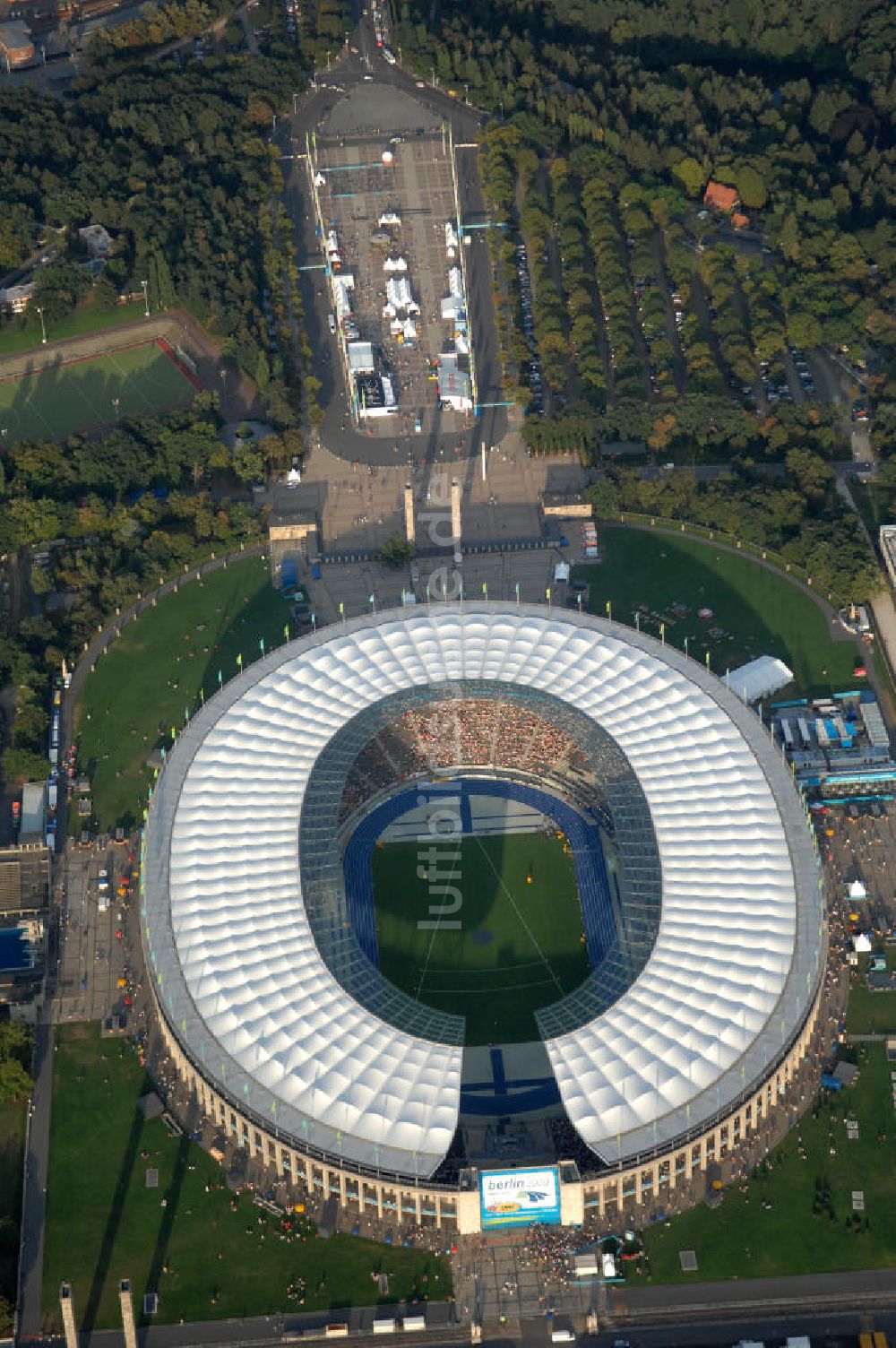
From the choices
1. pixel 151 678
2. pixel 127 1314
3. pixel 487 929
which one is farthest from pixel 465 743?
pixel 127 1314

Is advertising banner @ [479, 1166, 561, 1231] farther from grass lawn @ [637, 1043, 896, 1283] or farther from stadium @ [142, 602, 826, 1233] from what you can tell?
grass lawn @ [637, 1043, 896, 1283]

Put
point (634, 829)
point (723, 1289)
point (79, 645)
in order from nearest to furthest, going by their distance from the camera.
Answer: point (723, 1289), point (634, 829), point (79, 645)

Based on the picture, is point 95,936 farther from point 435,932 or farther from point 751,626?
point 751,626

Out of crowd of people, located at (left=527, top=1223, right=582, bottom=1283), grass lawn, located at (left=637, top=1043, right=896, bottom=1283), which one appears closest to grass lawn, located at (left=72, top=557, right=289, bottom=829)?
crowd of people, located at (left=527, top=1223, right=582, bottom=1283)

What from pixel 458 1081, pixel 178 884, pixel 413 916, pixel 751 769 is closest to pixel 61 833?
pixel 178 884

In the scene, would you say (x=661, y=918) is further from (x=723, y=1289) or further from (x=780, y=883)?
(x=723, y=1289)

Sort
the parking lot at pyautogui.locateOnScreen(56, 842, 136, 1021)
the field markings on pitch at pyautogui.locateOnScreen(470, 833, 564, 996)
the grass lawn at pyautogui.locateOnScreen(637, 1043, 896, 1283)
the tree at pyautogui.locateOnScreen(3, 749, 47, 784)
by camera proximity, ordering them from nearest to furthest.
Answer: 1. the grass lawn at pyautogui.locateOnScreen(637, 1043, 896, 1283)
2. the parking lot at pyautogui.locateOnScreen(56, 842, 136, 1021)
3. the field markings on pitch at pyautogui.locateOnScreen(470, 833, 564, 996)
4. the tree at pyautogui.locateOnScreen(3, 749, 47, 784)
